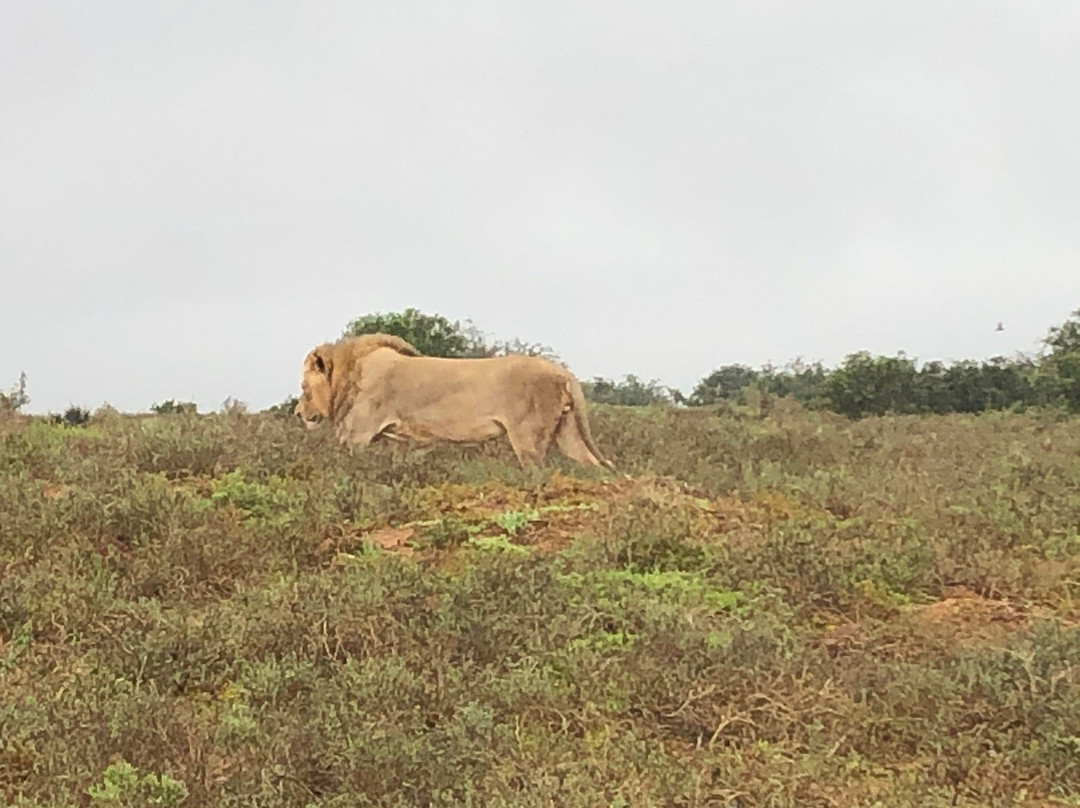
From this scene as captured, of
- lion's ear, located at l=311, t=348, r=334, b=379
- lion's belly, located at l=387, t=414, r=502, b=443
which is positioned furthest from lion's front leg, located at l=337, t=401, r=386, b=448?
lion's ear, located at l=311, t=348, r=334, b=379

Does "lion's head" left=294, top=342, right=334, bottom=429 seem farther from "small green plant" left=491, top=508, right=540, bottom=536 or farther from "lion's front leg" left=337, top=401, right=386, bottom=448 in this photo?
"small green plant" left=491, top=508, right=540, bottom=536

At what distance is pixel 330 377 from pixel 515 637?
655 cm

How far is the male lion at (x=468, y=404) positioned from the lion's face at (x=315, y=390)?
19cm

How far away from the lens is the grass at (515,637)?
13.5ft

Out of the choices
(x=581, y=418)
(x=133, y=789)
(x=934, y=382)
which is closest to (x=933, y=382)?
(x=934, y=382)

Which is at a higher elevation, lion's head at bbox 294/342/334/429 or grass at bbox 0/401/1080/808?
lion's head at bbox 294/342/334/429

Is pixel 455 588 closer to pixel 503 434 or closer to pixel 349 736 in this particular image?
pixel 349 736

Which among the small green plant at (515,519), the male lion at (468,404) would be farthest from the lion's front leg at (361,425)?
the small green plant at (515,519)

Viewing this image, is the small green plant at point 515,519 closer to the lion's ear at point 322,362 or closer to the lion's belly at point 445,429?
the lion's belly at point 445,429

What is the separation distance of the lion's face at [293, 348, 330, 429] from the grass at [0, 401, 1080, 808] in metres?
2.13

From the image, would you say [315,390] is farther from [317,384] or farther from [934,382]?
[934,382]

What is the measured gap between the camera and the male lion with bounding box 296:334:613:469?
10961 mm

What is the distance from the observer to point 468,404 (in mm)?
11016

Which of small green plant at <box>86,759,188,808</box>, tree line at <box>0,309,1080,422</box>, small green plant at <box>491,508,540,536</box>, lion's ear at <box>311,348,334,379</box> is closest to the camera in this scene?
small green plant at <box>86,759,188,808</box>
